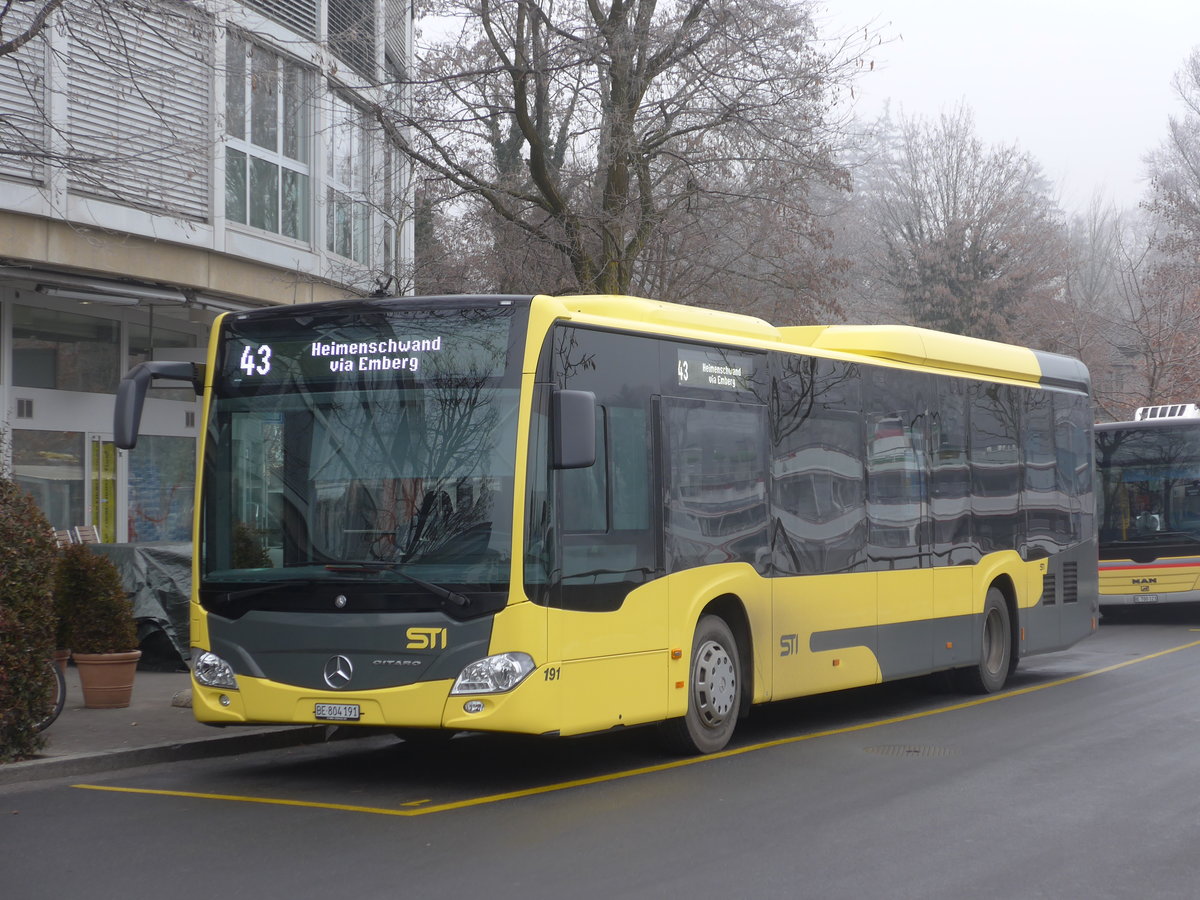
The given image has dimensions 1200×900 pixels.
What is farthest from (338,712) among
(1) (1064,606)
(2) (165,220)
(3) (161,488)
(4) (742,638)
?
(3) (161,488)

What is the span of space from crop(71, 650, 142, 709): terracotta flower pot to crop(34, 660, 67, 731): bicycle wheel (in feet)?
4.24

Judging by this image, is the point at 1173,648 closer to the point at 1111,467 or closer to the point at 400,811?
the point at 1111,467

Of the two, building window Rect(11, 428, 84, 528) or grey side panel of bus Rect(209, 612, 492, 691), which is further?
building window Rect(11, 428, 84, 528)

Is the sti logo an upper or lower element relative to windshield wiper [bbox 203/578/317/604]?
lower

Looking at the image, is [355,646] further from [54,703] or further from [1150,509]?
[1150,509]

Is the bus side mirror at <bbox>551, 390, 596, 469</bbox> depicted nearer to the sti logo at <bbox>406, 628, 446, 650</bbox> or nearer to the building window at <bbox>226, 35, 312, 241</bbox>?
the sti logo at <bbox>406, 628, 446, 650</bbox>

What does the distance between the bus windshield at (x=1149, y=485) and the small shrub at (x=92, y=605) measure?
55.4ft

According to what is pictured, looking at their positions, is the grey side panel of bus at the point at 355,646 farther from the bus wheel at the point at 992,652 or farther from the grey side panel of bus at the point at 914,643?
the bus wheel at the point at 992,652

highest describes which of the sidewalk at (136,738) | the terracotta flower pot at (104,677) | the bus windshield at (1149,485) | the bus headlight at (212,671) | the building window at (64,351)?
the building window at (64,351)

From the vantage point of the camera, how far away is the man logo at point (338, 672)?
8875 mm

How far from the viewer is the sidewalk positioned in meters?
9.80

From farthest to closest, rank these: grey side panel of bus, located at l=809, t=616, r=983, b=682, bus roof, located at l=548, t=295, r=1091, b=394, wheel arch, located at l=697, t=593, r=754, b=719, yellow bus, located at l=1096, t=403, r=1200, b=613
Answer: yellow bus, located at l=1096, t=403, r=1200, b=613 < grey side panel of bus, located at l=809, t=616, r=983, b=682 < wheel arch, located at l=697, t=593, r=754, b=719 < bus roof, located at l=548, t=295, r=1091, b=394

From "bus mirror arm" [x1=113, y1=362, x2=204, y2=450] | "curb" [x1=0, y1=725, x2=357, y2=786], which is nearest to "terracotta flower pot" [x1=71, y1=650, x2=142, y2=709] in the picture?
"curb" [x1=0, y1=725, x2=357, y2=786]

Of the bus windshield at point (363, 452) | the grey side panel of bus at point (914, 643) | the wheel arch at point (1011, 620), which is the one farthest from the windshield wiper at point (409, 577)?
the wheel arch at point (1011, 620)
